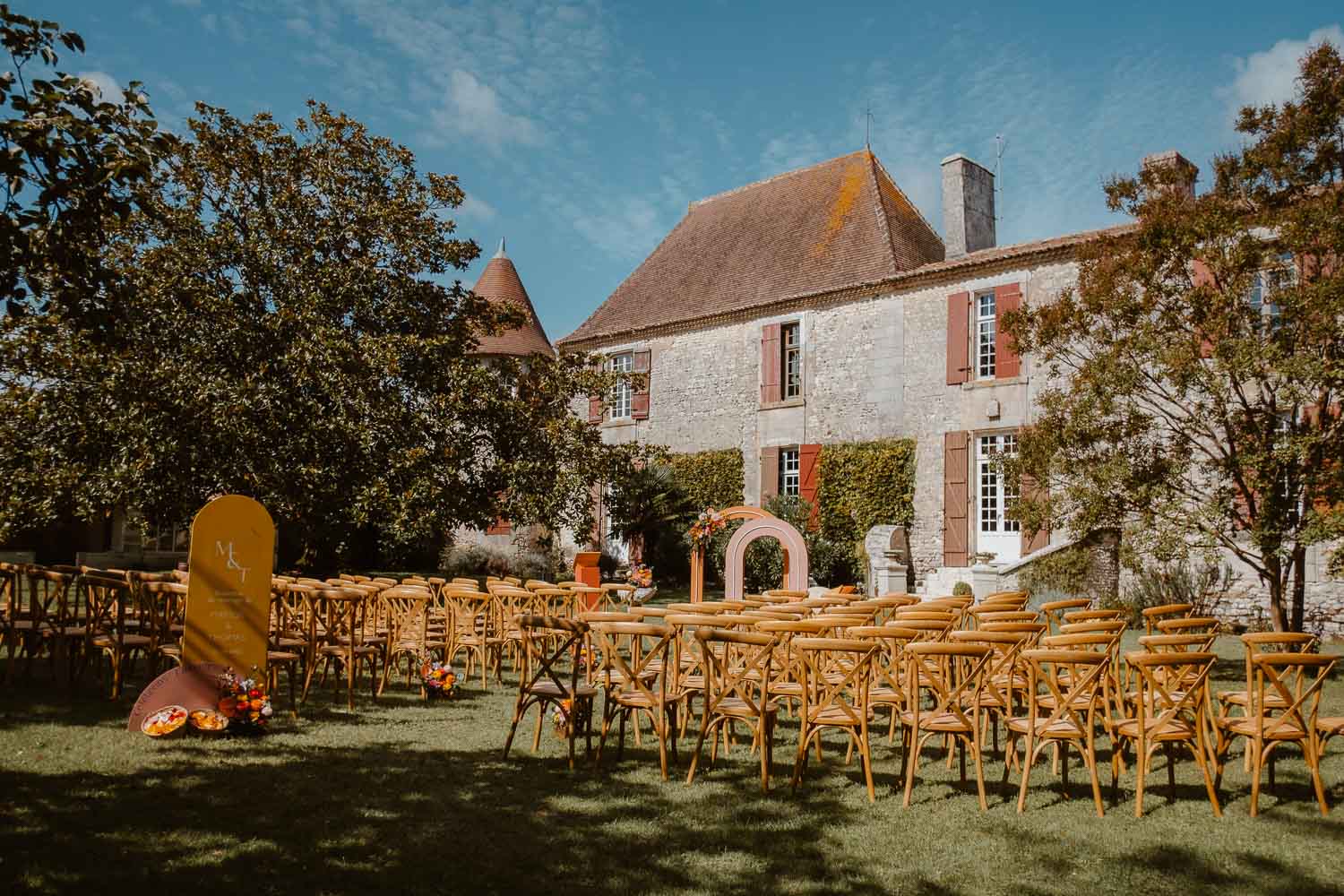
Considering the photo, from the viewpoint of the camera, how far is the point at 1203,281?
952 cm

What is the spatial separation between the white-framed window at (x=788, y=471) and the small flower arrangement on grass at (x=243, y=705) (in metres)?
14.1

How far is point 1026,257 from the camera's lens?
53.0ft

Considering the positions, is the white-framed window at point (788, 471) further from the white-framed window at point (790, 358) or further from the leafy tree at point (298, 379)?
the leafy tree at point (298, 379)

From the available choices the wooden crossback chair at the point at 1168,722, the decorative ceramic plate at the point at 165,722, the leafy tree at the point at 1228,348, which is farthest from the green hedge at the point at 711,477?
the wooden crossback chair at the point at 1168,722

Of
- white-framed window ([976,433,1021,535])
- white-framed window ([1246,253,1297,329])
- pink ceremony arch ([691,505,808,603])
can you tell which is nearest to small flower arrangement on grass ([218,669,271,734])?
pink ceremony arch ([691,505,808,603])

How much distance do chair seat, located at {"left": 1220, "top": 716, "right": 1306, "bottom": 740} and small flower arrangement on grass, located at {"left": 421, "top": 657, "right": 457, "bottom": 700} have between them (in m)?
5.25

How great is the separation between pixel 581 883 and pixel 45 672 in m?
6.61

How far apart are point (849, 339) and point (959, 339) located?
7.46 feet

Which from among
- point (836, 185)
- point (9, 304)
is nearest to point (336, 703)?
point (9, 304)

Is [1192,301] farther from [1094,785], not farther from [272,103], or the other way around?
[272,103]

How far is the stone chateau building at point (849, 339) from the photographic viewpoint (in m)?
16.5

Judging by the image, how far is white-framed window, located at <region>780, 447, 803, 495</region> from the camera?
1936 centimetres

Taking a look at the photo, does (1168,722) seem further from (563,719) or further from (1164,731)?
(563,719)

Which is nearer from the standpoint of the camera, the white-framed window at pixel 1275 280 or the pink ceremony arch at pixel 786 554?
the white-framed window at pixel 1275 280
